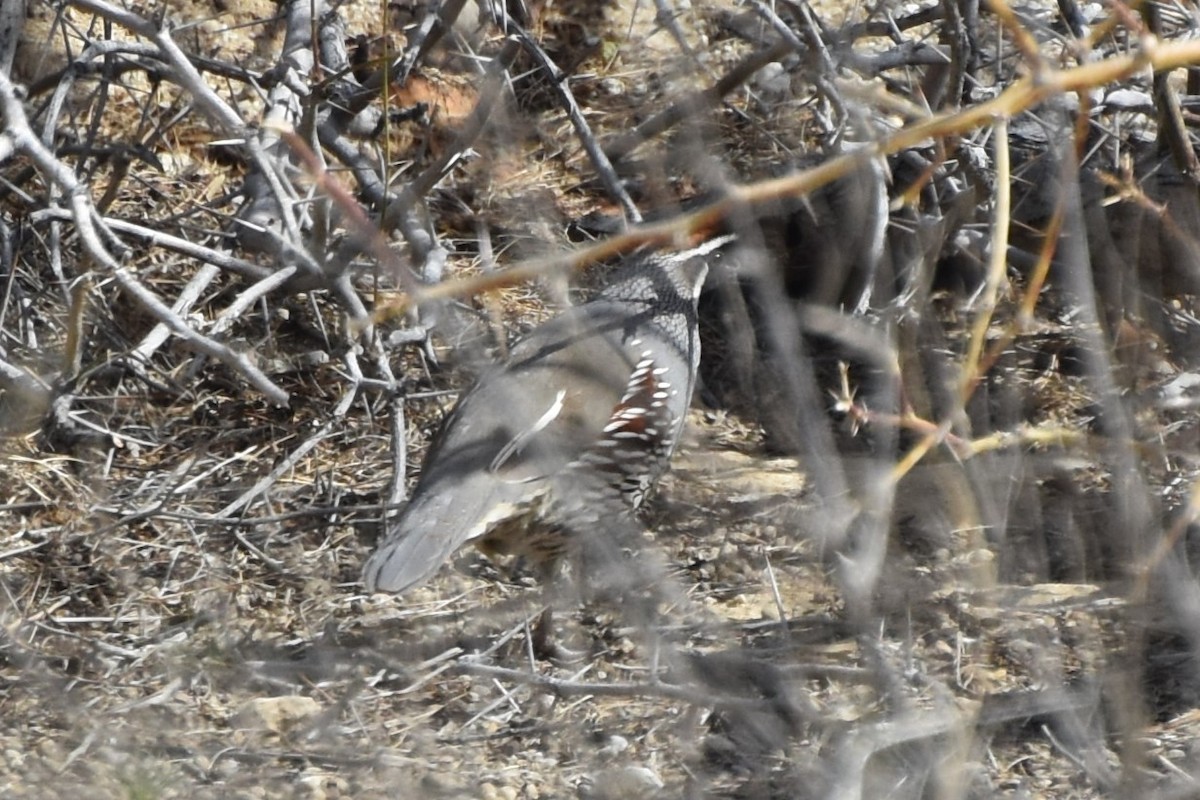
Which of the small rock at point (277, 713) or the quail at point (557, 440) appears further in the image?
the quail at point (557, 440)

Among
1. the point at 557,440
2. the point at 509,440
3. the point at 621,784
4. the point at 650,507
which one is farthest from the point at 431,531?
the point at 650,507

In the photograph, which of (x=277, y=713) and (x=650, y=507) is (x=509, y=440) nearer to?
(x=277, y=713)

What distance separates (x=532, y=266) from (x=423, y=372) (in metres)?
3.89

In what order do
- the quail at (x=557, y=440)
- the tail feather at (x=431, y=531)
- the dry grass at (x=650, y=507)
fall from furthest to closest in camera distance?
1. the quail at (x=557, y=440)
2. the tail feather at (x=431, y=531)
3. the dry grass at (x=650, y=507)

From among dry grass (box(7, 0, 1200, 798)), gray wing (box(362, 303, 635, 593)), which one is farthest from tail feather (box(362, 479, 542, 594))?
dry grass (box(7, 0, 1200, 798))

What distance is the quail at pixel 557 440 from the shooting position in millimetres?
4484

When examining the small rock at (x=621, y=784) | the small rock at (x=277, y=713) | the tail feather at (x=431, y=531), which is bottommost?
the small rock at (x=621, y=784)

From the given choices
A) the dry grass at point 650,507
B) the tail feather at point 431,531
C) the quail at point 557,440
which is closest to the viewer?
the dry grass at point 650,507

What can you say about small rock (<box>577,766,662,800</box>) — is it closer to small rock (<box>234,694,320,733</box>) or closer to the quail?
the quail

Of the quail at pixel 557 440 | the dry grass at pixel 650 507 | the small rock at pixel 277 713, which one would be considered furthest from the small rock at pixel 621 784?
the small rock at pixel 277 713

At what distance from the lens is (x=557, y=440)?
4.86 meters

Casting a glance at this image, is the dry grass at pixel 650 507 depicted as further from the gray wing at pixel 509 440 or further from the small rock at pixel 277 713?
the gray wing at pixel 509 440

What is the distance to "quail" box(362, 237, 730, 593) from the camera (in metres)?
4.48

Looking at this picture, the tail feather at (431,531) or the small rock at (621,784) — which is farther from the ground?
the tail feather at (431,531)
